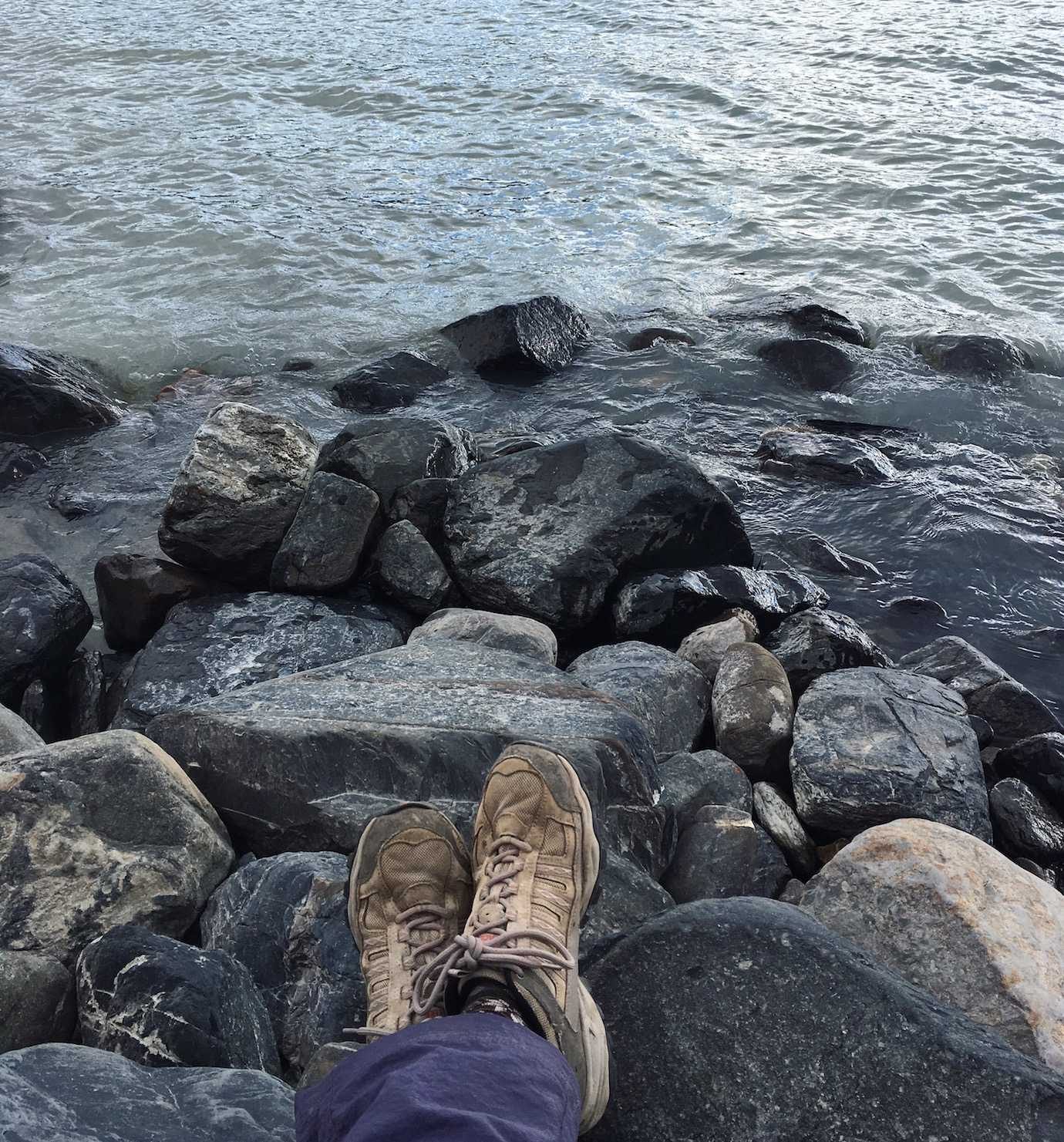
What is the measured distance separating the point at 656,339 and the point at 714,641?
16.7 ft

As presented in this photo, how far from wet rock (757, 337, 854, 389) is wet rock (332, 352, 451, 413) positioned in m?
2.89

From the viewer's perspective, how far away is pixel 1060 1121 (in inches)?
92.5

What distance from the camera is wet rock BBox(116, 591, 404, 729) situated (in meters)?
4.76

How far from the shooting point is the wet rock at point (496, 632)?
15.8 feet

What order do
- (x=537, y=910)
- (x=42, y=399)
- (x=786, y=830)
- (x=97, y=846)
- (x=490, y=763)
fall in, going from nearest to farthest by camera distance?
(x=537, y=910) < (x=97, y=846) < (x=490, y=763) < (x=786, y=830) < (x=42, y=399)

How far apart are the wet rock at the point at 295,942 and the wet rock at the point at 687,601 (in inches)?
97.3

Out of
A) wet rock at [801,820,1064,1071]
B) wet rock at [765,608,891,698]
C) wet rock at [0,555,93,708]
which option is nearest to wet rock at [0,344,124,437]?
wet rock at [0,555,93,708]

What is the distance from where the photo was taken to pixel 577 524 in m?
5.64

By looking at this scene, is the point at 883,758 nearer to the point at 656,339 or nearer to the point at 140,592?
the point at 140,592

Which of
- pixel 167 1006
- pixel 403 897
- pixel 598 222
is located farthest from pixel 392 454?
pixel 598 222

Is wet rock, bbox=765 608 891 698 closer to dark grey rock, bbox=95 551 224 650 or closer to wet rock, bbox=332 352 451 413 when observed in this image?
dark grey rock, bbox=95 551 224 650

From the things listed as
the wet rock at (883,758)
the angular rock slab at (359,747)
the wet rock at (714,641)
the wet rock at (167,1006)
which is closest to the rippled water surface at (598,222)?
the wet rock at (714,641)

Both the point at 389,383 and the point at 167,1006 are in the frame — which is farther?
the point at 389,383

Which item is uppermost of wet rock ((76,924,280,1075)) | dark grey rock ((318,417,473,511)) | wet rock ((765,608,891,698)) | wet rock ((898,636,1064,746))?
wet rock ((76,924,280,1075))
